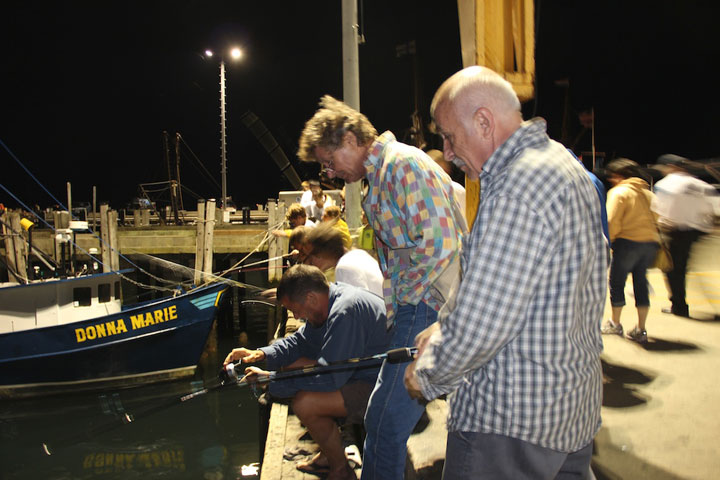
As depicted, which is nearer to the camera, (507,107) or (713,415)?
(507,107)

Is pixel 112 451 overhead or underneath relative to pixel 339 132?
underneath

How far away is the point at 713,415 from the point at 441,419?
1.76 m

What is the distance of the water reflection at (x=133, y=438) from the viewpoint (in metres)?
8.11

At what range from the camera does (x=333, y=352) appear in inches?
124

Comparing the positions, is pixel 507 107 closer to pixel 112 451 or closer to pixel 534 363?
pixel 534 363

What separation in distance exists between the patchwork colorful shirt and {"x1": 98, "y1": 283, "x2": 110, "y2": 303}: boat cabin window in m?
10.9

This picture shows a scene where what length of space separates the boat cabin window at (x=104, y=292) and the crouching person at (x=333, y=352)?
31.7 ft

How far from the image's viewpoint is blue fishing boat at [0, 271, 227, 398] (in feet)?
36.1

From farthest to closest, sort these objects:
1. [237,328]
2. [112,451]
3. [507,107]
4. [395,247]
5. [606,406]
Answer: [237,328] < [112,451] < [606,406] < [395,247] < [507,107]

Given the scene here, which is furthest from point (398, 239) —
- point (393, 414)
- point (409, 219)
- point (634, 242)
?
point (634, 242)

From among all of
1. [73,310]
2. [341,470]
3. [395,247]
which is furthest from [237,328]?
[395,247]

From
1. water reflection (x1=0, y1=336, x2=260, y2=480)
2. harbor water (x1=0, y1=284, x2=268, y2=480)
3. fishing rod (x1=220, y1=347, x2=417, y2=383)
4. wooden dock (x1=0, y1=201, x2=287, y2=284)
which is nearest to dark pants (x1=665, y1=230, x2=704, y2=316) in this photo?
fishing rod (x1=220, y1=347, x2=417, y2=383)

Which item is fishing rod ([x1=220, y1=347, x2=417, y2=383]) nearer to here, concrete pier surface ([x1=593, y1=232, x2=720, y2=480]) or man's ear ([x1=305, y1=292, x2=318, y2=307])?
man's ear ([x1=305, y1=292, x2=318, y2=307])

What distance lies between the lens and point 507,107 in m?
1.52
